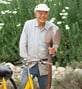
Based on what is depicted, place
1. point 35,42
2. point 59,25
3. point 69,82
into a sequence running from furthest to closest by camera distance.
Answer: point 59,25 → point 69,82 → point 35,42

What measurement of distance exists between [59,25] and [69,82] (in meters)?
2.22

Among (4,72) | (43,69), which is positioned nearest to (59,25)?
(43,69)

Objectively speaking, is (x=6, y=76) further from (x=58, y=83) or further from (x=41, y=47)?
(x=58, y=83)

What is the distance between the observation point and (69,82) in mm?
5328

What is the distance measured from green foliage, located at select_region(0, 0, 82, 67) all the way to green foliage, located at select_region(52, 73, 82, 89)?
1475 millimetres

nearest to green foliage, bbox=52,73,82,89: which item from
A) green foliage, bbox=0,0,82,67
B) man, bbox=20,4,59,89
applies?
man, bbox=20,4,59,89

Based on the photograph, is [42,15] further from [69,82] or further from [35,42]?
[69,82]

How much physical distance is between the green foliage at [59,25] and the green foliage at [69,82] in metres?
1.48

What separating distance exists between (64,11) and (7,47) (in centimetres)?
147

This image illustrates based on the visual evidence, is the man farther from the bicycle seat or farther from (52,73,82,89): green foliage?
(52,73,82,89): green foliage

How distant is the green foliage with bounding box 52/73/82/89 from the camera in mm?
5223

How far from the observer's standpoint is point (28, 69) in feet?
13.9

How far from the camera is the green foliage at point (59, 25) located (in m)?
7.12

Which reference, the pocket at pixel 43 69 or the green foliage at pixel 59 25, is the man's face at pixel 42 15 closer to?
the pocket at pixel 43 69
